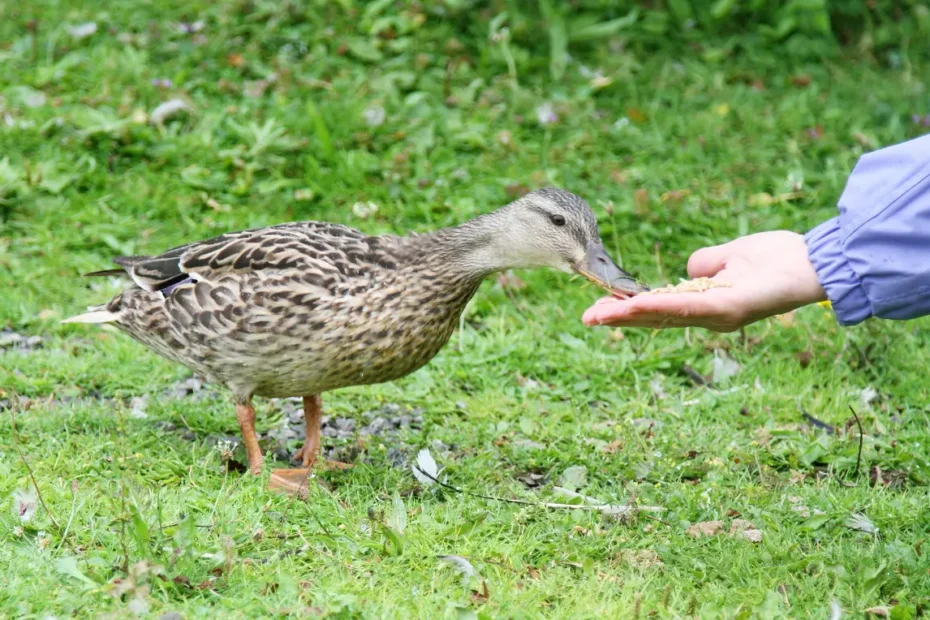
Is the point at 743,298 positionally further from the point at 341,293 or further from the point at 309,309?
the point at 309,309

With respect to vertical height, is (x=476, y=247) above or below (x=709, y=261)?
below

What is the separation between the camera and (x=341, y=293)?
15.3 ft

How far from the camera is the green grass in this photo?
12.8 ft

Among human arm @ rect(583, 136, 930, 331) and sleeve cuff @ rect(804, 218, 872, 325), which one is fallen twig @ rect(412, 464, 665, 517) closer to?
human arm @ rect(583, 136, 930, 331)

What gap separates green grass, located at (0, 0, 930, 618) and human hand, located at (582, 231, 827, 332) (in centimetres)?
79

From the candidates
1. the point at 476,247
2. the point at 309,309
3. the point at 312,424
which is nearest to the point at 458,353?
the point at 312,424

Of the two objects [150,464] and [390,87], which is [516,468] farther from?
[390,87]

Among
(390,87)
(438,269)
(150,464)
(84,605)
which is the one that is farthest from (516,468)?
(390,87)

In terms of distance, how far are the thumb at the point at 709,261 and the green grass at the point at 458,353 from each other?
85 centimetres

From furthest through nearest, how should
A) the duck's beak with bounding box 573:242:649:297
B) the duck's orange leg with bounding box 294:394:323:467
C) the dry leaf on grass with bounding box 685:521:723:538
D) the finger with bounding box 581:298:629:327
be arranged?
the duck's orange leg with bounding box 294:394:323:467
the duck's beak with bounding box 573:242:649:297
the dry leaf on grass with bounding box 685:521:723:538
the finger with bounding box 581:298:629:327

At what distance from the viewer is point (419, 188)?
286 inches

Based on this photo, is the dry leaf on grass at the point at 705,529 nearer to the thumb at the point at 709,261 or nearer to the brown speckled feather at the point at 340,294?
the thumb at the point at 709,261

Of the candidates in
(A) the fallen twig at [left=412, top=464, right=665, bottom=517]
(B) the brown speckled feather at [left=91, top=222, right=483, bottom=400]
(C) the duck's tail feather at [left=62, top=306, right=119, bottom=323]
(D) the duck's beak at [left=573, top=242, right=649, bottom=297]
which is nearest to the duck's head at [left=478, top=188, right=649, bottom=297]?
(D) the duck's beak at [left=573, top=242, right=649, bottom=297]

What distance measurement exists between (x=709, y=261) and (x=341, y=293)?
1.40m
